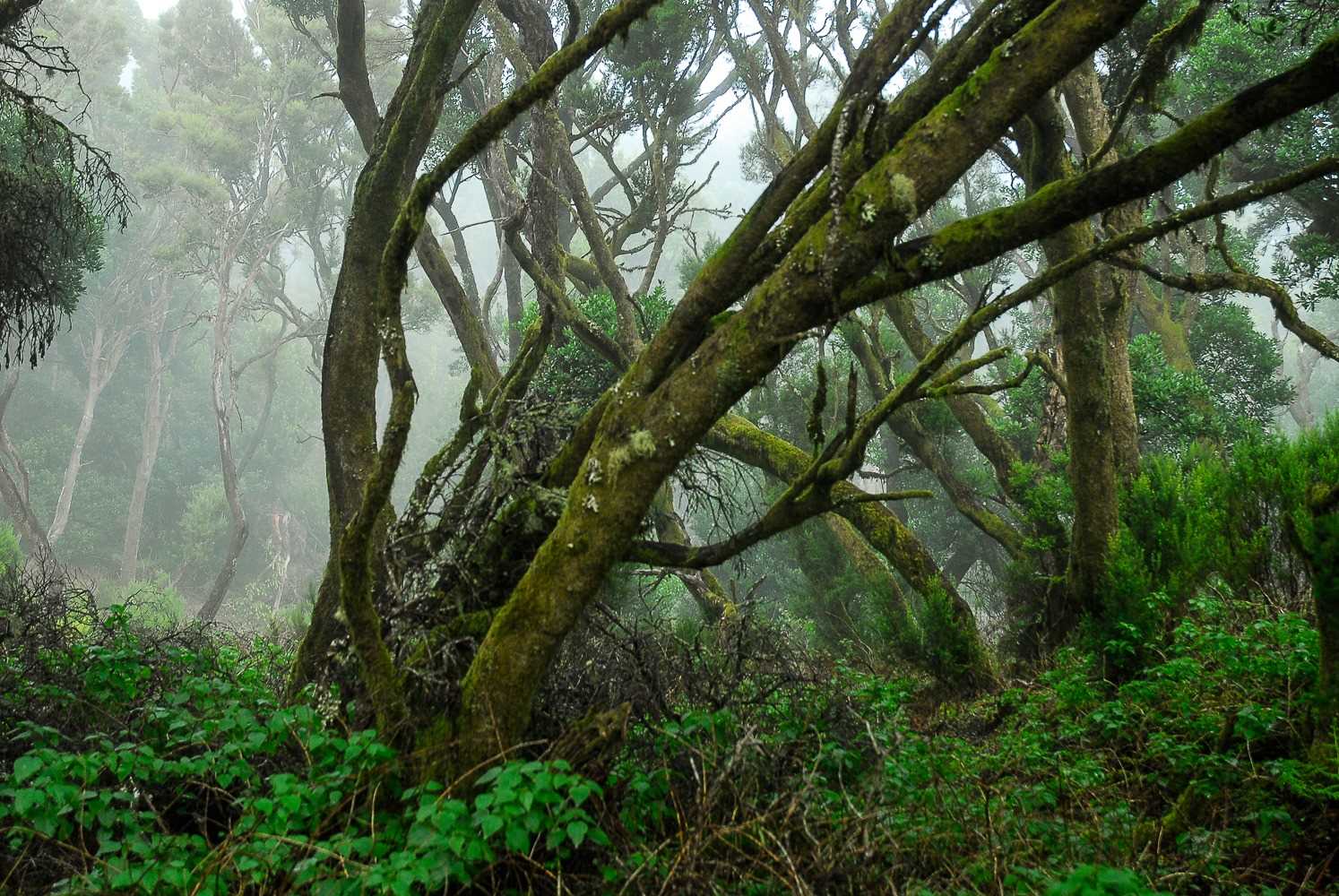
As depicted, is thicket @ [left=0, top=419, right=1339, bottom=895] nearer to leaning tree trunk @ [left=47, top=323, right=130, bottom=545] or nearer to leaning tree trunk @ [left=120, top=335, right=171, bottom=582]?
leaning tree trunk @ [left=47, top=323, right=130, bottom=545]

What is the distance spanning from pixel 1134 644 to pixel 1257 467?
5.27 ft

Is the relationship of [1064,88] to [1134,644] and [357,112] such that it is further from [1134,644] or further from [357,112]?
[357,112]

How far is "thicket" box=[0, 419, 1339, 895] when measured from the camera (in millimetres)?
2416

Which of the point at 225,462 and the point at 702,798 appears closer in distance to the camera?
the point at 702,798

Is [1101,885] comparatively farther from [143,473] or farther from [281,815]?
[143,473]

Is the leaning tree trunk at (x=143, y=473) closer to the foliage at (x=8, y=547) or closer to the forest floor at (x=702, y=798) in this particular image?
the foliage at (x=8, y=547)

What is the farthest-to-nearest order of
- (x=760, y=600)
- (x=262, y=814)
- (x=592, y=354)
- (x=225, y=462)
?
(x=225, y=462), (x=592, y=354), (x=760, y=600), (x=262, y=814)

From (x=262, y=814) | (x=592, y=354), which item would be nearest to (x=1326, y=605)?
(x=262, y=814)

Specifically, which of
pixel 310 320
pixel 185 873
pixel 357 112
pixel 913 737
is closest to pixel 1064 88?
pixel 913 737

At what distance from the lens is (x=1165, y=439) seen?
36.2 feet

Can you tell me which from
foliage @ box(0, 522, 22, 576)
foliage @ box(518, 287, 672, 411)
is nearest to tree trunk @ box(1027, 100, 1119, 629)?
foliage @ box(518, 287, 672, 411)

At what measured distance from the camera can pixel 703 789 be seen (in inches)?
105

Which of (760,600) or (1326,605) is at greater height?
(760,600)

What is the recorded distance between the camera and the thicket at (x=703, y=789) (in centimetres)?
242
